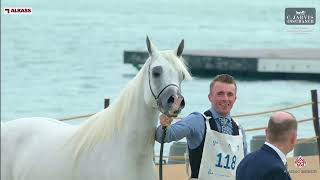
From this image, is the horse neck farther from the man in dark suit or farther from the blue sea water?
the blue sea water

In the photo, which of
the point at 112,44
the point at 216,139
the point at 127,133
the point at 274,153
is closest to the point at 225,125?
the point at 216,139

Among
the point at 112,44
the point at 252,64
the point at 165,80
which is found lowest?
the point at 165,80

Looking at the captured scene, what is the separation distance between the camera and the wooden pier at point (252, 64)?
89.4 ft

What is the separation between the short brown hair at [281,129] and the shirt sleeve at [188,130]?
909 millimetres

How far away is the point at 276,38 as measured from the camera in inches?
1999

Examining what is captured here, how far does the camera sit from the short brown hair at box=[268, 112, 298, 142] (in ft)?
11.6

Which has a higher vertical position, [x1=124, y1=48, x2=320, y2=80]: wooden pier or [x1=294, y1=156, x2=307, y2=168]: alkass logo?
[x1=124, y1=48, x2=320, y2=80]: wooden pier

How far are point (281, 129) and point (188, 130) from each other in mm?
976

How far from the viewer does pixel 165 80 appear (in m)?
4.41

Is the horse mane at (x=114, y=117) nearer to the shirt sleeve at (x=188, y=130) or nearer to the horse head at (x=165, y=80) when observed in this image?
the horse head at (x=165, y=80)

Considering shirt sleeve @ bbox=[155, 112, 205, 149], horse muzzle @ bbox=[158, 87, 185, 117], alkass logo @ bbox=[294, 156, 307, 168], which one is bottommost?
alkass logo @ bbox=[294, 156, 307, 168]

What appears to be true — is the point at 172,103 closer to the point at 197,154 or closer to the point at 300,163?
the point at 197,154

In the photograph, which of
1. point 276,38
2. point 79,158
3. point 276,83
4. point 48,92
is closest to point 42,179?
point 79,158

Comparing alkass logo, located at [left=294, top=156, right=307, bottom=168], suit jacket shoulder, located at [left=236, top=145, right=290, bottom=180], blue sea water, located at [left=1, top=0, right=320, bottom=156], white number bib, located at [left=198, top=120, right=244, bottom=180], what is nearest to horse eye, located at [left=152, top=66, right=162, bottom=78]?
white number bib, located at [left=198, top=120, right=244, bottom=180]
